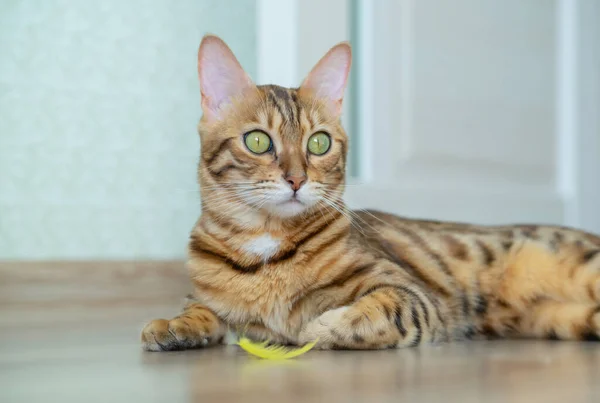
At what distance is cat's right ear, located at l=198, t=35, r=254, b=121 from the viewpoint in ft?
5.15

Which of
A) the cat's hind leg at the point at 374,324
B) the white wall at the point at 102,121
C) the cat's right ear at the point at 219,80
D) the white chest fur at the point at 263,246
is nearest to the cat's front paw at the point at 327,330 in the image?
the cat's hind leg at the point at 374,324

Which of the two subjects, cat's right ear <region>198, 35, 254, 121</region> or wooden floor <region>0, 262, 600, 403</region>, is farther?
cat's right ear <region>198, 35, 254, 121</region>

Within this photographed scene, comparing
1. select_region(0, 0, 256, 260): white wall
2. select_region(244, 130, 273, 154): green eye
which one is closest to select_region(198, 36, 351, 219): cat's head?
select_region(244, 130, 273, 154): green eye

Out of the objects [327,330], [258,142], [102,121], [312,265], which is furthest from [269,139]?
[102,121]

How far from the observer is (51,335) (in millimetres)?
1699

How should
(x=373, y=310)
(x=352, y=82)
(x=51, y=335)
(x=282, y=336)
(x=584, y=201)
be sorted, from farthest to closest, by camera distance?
(x=584, y=201)
(x=352, y=82)
(x=51, y=335)
(x=282, y=336)
(x=373, y=310)

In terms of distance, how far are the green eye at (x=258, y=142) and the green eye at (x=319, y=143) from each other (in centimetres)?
9

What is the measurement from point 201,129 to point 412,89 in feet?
3.78

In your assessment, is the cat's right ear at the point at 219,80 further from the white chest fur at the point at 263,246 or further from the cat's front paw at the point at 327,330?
the cat's front paw at the point at 327,330

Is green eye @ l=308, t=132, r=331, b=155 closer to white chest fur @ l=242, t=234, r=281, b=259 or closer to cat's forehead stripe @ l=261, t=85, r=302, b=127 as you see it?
cat's forehead stripe @ l=261, t=85, r=302, b=127

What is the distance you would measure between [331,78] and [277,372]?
779 millimetres

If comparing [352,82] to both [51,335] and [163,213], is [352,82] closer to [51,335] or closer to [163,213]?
[163,213]

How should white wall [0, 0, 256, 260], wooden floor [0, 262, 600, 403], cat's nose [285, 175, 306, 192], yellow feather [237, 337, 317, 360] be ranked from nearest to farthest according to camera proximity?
wooden floor [0, 262, 600, 403]
yellow feather [237, 337, 317, 360]
cat's nose [285, 175, 306, 192]
white wall [0, 0, 256, 260]

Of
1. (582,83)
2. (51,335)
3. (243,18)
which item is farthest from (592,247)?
(243,18)
